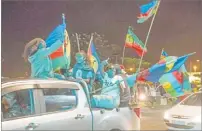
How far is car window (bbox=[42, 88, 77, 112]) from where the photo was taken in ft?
8.41

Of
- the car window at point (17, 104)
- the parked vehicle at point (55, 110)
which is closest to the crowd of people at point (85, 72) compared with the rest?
the parked vehicle at point (55, 110)

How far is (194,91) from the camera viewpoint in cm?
290

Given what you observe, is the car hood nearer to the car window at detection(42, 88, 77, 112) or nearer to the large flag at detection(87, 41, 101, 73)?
the large flag at detection(87, 41, 101, 73)

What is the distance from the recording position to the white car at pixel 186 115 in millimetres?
2824

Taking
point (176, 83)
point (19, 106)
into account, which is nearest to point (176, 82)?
point (176, 83)

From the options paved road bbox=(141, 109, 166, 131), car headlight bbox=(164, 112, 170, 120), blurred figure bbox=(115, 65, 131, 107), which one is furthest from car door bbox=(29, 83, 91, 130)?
car headlight bbox=(164, 112, 170, 120)

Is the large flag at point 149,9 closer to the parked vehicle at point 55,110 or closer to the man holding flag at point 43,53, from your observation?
the man holding flag at point 43,53

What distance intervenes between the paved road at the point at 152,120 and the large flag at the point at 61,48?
882 millimetres

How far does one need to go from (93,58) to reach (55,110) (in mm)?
677

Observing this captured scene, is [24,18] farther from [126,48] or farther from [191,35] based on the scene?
[191,35]

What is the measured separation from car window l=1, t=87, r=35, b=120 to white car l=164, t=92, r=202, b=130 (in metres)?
1.31

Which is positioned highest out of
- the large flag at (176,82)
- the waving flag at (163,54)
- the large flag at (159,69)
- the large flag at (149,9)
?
the large flag at (149,9)

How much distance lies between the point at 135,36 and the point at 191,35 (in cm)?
54

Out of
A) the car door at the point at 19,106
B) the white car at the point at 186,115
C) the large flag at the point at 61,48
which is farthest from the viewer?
the large flag at the point at 61,48
